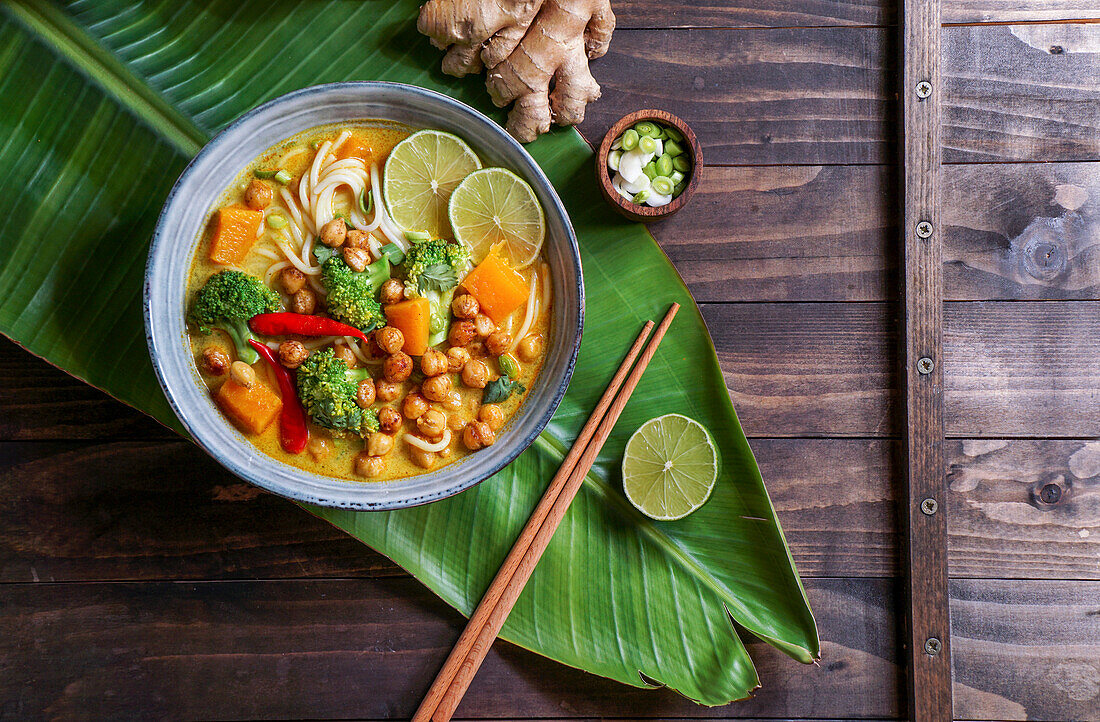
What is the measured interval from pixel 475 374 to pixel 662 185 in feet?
3.72

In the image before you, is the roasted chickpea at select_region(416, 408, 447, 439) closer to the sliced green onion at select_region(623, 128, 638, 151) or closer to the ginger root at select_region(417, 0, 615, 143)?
the ginger root at select_region(417, 0, 615, 143)

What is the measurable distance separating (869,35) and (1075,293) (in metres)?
1.59

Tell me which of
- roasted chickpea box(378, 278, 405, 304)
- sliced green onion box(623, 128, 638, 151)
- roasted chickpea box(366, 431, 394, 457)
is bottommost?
roasted chickpea box(366, 431, 394, 457)

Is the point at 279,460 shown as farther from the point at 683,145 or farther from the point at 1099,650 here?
the point at 1099,650

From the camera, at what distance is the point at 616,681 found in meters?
3.26

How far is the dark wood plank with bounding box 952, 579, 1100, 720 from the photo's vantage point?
10.8 feet

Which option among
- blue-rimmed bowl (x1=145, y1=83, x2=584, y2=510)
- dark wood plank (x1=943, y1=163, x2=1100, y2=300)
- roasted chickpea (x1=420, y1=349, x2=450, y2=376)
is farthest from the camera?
dark wood plank (x1=943, y1=163, x2=1100, y2=300)

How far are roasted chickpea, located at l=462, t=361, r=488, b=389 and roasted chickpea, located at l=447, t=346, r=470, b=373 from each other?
2 cm

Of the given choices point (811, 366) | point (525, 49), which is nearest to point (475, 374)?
point (525, 49)

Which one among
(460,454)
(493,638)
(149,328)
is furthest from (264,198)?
(493,638)

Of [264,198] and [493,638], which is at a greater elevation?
[264,198]

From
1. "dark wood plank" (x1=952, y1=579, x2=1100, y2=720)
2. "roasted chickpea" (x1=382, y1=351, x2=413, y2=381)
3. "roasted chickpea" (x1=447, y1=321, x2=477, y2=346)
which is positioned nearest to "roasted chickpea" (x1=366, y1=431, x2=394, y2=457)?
"roasted chickpea" (x1=382, y1=351, x2=413, y2=381)

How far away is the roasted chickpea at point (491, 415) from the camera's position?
284cm

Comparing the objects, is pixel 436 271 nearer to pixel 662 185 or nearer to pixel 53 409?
pixel 662 185
